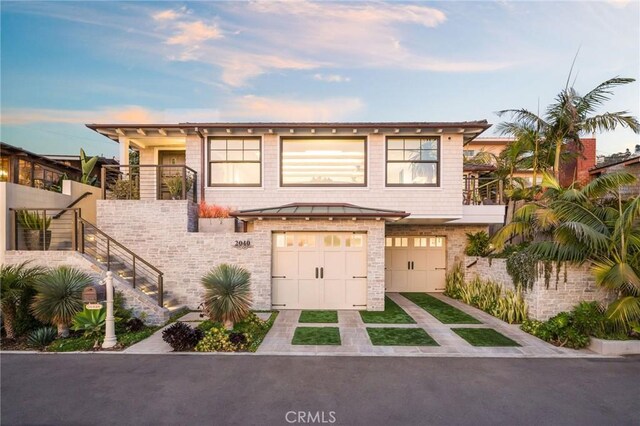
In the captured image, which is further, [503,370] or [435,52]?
[435,52]

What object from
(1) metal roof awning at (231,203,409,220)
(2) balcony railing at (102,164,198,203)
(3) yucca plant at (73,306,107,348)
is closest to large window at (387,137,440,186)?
(1) metal roof awning at (231,203,409,220)

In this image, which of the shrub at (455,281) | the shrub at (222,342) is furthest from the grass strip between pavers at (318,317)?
the shrub at (455,281)

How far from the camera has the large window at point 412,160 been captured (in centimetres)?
1174

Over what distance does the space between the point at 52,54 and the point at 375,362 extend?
18595 millimetres

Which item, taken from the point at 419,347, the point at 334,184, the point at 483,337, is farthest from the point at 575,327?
the point at 334,184

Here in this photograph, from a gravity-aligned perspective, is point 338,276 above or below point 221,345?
above

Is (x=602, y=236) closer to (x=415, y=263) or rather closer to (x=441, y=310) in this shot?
(x=441, y=310)

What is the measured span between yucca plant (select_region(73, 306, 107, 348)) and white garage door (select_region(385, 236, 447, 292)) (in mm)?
10995

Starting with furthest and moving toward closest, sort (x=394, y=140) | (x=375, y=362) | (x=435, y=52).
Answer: (x=435, y=52) → (x=394, y=140) → (x=375, y=362)

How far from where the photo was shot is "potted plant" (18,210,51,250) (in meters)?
8.91

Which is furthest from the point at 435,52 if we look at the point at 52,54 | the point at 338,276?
the point at 52,54

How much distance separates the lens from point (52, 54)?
13.6 metres

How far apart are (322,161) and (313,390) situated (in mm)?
8548

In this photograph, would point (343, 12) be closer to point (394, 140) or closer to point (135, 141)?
point (394, 140)
